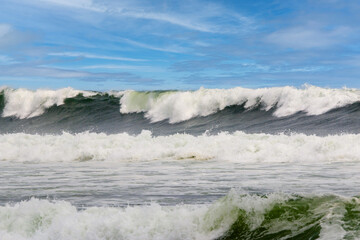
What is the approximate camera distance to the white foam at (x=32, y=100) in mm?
41000

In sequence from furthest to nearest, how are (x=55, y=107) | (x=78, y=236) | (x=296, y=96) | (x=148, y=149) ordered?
(x=55, y=107) < (x=296, y=96) < (x=148, y=149) < (x=78, y=236)

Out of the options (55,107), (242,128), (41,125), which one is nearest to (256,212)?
(242,128)

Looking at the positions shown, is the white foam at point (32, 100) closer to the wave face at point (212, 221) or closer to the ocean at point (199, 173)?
the ocean at point (199, 173)

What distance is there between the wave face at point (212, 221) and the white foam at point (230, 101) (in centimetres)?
2269

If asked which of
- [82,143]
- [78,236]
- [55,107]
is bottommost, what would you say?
[78,236]

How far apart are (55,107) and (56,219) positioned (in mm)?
34857

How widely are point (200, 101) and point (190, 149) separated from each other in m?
18.8

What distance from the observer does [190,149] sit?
15609 millimetres

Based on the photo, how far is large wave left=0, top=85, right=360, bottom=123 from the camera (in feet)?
95.9

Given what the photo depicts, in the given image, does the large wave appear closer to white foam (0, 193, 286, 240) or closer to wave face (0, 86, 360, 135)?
wave face (0, 86, 360, 135)

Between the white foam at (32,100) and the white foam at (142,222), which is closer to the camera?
the white foam at (142,222)

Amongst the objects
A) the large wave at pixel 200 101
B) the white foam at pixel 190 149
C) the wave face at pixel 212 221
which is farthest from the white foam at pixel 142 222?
the large wave at pixel 200 101

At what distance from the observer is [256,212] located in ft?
19.9

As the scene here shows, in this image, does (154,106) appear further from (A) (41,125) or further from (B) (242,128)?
(B) (242,128)
